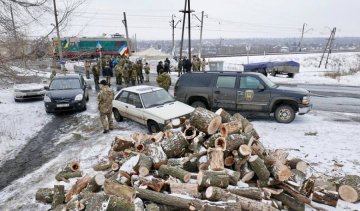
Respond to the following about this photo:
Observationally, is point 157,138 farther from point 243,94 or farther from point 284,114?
point 284,114

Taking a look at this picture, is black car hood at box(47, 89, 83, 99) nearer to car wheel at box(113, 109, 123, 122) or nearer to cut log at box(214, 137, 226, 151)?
car wheel at box(113, 109, 123, 122)

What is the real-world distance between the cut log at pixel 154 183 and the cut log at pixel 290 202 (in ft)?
6.54

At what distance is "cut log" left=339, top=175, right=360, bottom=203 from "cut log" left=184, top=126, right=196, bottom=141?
119 inches

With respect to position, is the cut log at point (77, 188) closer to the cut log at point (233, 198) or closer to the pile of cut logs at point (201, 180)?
the pile of cut logs at point (201, 180)

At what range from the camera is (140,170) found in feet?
19.4

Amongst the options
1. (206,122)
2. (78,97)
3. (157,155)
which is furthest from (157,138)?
(78,97)

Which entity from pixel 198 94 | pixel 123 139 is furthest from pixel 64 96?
pixel 123 139

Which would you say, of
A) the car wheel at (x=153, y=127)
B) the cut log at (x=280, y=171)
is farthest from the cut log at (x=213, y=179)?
the car wheel at (x=153, y=127)

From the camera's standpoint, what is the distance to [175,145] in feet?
21.9

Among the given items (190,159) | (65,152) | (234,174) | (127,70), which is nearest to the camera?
(234,174)

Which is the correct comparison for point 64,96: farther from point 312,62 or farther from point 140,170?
point 312,62

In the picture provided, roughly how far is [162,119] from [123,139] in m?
1.95

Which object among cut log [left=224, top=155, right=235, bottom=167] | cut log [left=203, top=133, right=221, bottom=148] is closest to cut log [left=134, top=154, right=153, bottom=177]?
cut log [left=203, top=133, right=221, bottom=148]

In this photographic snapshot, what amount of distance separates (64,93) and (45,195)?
26.1 feet
